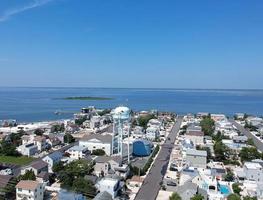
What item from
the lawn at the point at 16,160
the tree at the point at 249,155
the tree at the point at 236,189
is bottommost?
the lawn at the point at 16,160

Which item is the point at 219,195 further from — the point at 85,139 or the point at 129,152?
the point at 85,139

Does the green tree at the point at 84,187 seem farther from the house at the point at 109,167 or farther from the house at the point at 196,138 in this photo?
the house at the point at 196,138

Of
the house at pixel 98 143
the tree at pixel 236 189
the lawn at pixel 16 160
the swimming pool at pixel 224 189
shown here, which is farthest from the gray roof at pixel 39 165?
the tree at pixel 236 189

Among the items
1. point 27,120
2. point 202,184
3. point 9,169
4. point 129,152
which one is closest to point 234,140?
point 129,152

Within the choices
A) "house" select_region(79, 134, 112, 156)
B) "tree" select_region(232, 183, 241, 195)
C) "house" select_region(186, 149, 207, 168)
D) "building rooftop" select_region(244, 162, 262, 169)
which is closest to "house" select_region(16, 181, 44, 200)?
"tree" select_region(232, 183, 241, 195)

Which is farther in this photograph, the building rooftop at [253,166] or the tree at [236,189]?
the building rooftop at [253,166]

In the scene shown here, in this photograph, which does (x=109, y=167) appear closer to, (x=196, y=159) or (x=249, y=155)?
(x=196, y=159)

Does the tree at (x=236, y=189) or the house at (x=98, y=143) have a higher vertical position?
the house at (x=98, y=143)
